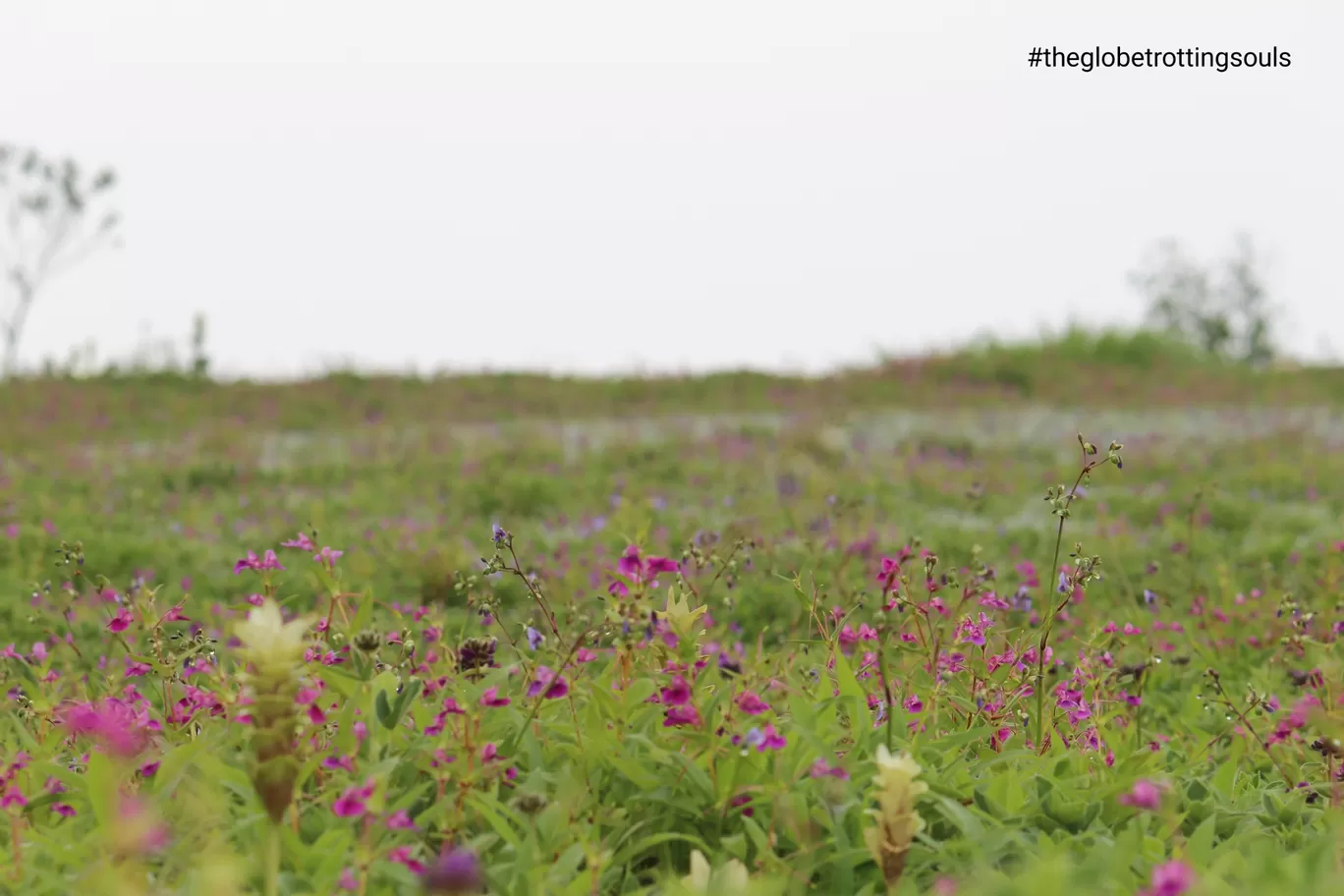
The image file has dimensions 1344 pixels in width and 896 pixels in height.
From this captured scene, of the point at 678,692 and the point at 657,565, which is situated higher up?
the point at 657,565

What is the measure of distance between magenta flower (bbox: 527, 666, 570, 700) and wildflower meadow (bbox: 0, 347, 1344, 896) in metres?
0.02

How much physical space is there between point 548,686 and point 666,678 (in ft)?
1.56

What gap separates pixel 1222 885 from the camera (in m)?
2.25

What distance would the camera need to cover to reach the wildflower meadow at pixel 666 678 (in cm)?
239

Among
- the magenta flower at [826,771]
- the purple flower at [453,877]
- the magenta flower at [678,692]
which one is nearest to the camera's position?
the purple flower at [453,877]

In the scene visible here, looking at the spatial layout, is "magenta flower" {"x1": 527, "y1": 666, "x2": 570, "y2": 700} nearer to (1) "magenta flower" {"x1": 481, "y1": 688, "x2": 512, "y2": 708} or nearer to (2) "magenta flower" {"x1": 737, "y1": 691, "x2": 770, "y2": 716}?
(1) "magenta flower" {"x1": 481, "y1": 688, "x2": 512, "y2": 708}

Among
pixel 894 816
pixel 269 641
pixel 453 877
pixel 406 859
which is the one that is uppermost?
pixel 269 641

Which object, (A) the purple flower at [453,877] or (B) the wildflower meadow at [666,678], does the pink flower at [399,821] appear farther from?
(A) the purple flower at [453,877]

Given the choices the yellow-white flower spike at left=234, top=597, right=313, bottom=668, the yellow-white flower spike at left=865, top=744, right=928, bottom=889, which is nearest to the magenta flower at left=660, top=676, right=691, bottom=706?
the yellow-white flower spike at left=865, top=744, right=928, bottom=889

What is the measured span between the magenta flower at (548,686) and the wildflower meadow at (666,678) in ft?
0.05

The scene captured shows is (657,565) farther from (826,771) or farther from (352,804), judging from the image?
(352,804)

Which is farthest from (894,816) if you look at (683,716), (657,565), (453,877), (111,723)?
(111,723)

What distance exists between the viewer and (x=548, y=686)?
262 cm

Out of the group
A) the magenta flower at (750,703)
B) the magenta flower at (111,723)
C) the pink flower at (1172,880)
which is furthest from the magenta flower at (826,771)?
the magenta flower at (111,723)
